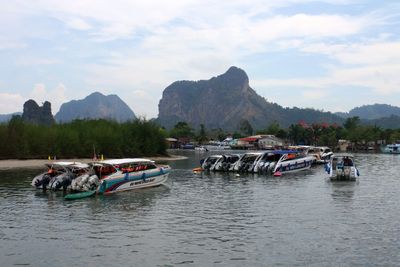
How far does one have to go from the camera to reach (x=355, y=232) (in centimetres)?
2609

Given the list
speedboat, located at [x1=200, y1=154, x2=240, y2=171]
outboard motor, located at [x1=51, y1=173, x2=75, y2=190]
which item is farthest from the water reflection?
outboard motor, located at [x1=51, y1=173, x2=75, y2=190]

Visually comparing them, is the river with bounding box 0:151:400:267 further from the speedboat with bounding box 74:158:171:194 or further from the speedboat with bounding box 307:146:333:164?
the speedboat with bounding box 307:146:333:164

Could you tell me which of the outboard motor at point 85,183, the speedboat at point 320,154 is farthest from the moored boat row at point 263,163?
the outboard motor at point 85,183

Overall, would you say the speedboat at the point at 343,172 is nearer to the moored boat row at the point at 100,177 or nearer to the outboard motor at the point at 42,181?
the moored boat row at the point at 100,177

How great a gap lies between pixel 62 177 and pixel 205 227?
21725mm

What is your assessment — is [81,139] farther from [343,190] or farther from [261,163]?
[343,190]

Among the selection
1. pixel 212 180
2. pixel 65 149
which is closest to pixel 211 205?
pixel 212 180

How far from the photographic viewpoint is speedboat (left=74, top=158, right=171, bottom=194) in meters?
42.2

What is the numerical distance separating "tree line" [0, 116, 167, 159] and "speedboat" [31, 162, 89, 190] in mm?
36747

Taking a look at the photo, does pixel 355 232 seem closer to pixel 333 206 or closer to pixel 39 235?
A: pixel 333 206

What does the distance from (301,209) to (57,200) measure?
20471 millimetres

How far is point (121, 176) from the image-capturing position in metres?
43.9

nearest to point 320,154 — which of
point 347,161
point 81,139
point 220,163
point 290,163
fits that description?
point 290,163

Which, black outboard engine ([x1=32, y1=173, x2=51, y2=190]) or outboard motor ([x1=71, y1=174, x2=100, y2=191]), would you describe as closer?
outboard motor ([x1=71, y1=174, x2=100, y2=191])
